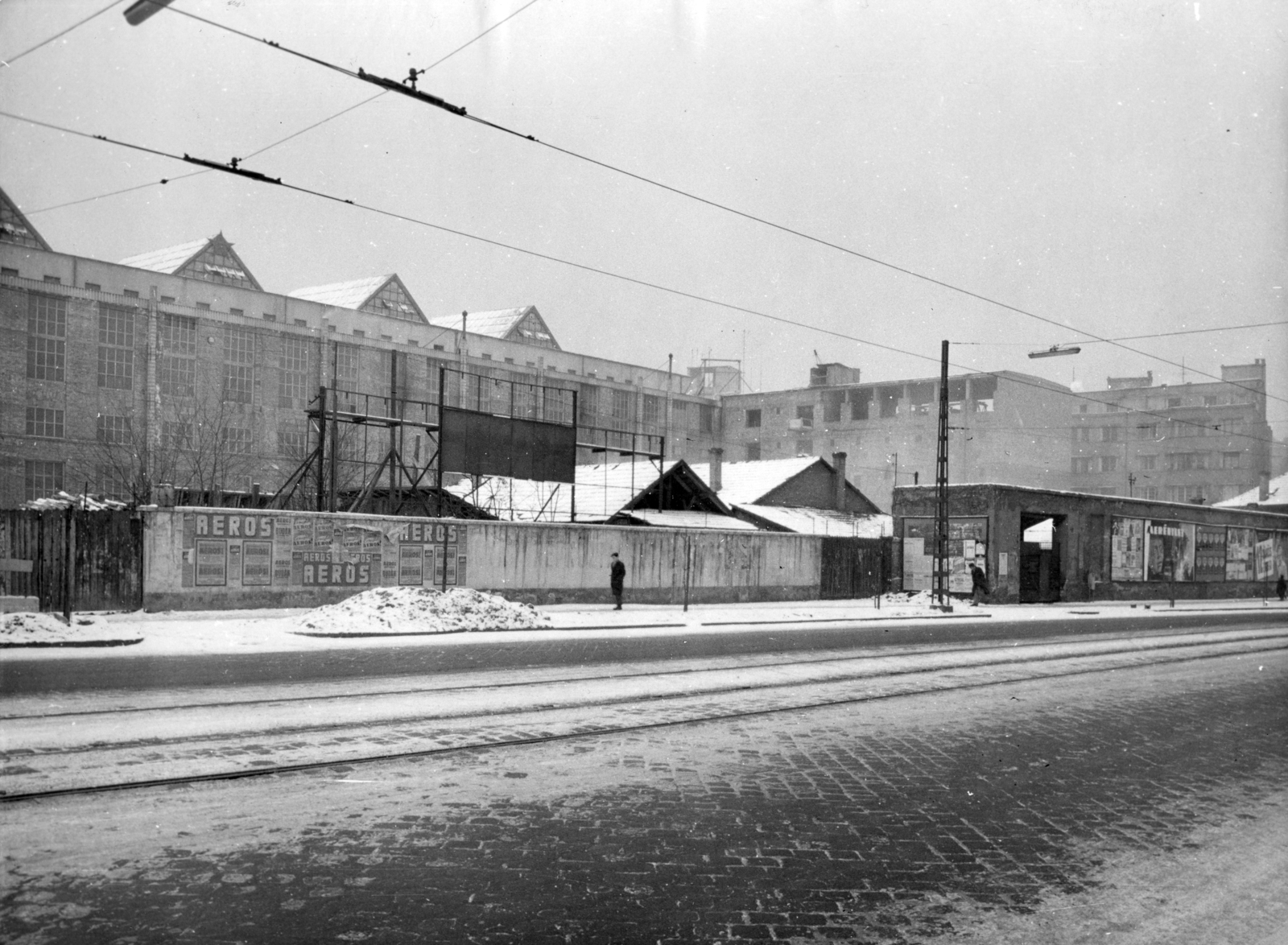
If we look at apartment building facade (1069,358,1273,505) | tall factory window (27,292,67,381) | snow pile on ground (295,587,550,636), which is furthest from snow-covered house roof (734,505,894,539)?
apartment building facade (1069,358,1273,505)

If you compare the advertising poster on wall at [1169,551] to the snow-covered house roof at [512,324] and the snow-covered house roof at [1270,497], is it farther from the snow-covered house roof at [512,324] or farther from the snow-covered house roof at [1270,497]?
the snow-covered house roof at [512,324]

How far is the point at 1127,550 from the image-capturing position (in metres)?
43.2

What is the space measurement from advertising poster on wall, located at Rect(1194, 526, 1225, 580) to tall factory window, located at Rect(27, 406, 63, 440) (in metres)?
53.1

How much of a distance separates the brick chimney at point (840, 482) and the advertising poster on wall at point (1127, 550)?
1324 centimetres

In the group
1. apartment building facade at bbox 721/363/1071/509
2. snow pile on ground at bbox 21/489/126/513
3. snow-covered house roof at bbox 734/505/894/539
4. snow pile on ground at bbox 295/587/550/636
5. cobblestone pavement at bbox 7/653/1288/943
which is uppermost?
apartment building facade at bbox 721/363/1071/509

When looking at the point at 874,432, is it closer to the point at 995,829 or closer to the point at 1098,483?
Answer: the point at 1098,483

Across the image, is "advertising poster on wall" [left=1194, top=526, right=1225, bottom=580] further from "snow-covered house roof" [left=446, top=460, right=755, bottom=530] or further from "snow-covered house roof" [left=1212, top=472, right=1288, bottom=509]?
"snow-covered house roof" [left=446, top=460, right=755, bottom=530]

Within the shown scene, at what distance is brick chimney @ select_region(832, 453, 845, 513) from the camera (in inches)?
2031

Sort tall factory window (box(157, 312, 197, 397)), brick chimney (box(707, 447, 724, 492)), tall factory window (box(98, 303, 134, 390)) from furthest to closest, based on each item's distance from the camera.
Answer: tall factory window (box(157, 312, 197, 397))
tall factory window (box(98, 303, 134, 390))
brick chimney (box(707, 447, 724, 492))

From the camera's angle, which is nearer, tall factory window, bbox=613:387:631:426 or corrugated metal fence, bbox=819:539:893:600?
corrugated metal fence, bbox=819:539:893:600

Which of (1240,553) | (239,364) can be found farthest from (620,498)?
(1240,553)

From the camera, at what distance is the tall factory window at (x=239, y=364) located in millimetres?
54469

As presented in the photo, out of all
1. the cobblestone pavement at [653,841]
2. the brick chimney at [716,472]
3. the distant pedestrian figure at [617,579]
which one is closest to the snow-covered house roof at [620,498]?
the distant pedestrian figure at [617,579]

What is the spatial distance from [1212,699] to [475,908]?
35.3 feet
